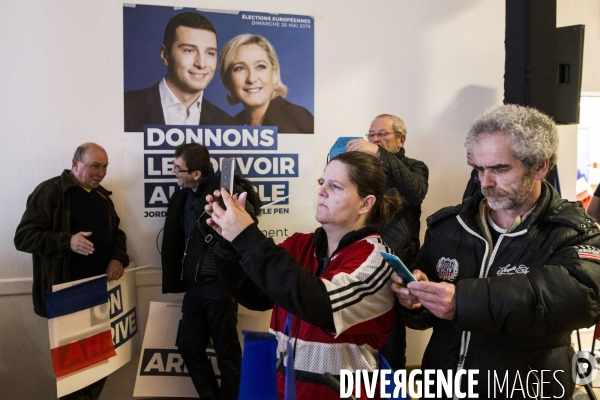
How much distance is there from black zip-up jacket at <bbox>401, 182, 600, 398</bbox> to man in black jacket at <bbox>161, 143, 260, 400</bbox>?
5.82ft

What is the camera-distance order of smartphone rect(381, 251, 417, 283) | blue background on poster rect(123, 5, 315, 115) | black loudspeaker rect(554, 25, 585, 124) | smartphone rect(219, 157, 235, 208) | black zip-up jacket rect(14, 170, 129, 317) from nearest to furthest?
1. smartphone rect(381, 251, 417, 283)
2. smartphone rect(219, 157, 235, 208)
3. black zip-up jacket rect(14, 170, 129, 317)
4. black loudspeaker rect(554, 25, 585, 124)
5. blue background on poster rect(123, 5, 315, 115)

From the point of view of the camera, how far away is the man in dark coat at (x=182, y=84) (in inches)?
137

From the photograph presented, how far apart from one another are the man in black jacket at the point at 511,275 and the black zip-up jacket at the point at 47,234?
2323 millimetres

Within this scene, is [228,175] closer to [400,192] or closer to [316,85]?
[400,192]

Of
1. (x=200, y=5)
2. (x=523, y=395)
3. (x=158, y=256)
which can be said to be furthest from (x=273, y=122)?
(x=523, y=395)

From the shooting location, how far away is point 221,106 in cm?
363

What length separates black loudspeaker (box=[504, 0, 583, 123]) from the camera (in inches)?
123

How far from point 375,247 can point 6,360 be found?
2998 mm

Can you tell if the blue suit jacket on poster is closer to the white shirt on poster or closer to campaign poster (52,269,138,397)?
the white shirt on poster

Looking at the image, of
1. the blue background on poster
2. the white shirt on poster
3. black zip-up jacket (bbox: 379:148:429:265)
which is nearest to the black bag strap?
the white shirt on poster

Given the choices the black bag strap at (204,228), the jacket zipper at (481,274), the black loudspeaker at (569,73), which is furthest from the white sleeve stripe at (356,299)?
the black loudspeaker at (569,73)

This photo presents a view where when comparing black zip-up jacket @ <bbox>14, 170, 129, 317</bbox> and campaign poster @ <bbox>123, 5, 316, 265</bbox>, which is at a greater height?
campaign poster @ <bbox>123, 5, 316, 265</bbox>

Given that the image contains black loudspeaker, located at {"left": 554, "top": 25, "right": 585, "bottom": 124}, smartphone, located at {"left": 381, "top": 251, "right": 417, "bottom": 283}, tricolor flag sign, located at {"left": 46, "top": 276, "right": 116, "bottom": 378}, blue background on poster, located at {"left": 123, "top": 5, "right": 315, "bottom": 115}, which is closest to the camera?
smartphone, located at {"left": 381, "top": 251, "right": 417, "bottom": 283}

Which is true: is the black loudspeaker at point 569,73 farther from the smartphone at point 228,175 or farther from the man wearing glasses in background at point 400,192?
the smartphone at point 228,175
